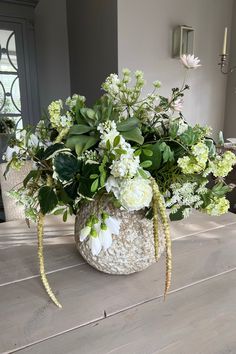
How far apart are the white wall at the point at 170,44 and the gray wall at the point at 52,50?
1.08 meters

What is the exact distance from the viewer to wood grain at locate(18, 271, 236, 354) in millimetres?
580

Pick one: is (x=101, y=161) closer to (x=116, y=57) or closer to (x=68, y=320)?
(x=68, y=320)

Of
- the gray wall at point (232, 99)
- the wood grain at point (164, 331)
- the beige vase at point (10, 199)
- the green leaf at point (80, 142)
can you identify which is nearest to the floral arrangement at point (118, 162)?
the green leaf at point (80, 142)

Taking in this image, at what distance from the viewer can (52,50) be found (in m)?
2.89

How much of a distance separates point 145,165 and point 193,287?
0.39m

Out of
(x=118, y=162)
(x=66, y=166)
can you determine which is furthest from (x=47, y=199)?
(x=118, y=162)

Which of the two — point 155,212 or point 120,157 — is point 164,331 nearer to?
point 155,212

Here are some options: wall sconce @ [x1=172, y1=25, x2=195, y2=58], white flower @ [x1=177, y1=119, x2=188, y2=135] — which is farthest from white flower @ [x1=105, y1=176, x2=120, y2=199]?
wall sconce @ [x1=172, y1=25, x2=195, y2=58]

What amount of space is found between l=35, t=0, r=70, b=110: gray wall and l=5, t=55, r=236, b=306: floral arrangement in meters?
2.25

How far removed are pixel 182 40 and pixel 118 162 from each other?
212 cm

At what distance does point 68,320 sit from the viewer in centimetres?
65

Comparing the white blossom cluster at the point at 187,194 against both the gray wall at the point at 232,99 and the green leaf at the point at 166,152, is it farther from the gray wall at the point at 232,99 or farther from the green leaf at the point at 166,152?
the gray wall at the point at 232,99

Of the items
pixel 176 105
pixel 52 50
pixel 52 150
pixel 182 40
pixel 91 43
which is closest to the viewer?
pixel 52 150

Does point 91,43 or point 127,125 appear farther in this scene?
point 91,43
